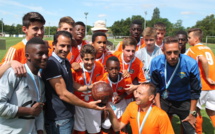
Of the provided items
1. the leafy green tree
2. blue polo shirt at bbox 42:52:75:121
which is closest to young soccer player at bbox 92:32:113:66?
blue polo shirt at bbox 42:52:75:121

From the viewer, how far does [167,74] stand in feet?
13.0

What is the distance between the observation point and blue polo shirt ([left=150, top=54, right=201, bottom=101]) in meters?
3.85

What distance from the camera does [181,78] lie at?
3.89 meters

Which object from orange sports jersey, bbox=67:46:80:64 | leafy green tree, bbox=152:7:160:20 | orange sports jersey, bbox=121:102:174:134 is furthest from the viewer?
leafy green tree, bbox=152:7:160:20

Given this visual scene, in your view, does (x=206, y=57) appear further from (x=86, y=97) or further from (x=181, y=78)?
(x=86, y=97)

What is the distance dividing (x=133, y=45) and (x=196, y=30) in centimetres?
216

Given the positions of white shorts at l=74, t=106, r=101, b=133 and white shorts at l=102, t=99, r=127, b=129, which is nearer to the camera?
white shorts at l=74, t=106, r=101, b=133

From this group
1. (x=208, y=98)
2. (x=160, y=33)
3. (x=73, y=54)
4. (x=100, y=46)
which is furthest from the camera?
(x=160, y=33)

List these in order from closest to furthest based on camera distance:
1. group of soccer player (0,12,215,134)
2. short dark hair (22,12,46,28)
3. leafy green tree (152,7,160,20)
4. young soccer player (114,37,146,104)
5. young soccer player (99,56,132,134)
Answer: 1. group of soccer player (0,12,215,134)
2. short dark hair (22,12,46,28)
3. young soccer player (99,56,132,134)
4. young soccer player (114,37,146,104)
5. leafy green tree (152,7,160,20)

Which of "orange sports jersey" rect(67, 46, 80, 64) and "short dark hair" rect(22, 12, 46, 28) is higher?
"short dark hair" rect(22, 12, 46, 28)

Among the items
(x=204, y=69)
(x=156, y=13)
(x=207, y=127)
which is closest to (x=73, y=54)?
(x=204, y=69)

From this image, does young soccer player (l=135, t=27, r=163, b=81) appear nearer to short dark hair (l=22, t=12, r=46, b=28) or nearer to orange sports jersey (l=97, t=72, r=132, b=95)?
orange sports jersey (l=97, t=72, r=132, b=95)

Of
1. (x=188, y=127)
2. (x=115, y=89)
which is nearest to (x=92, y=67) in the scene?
(x=115, y=89)

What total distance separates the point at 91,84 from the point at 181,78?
1.92 meters
